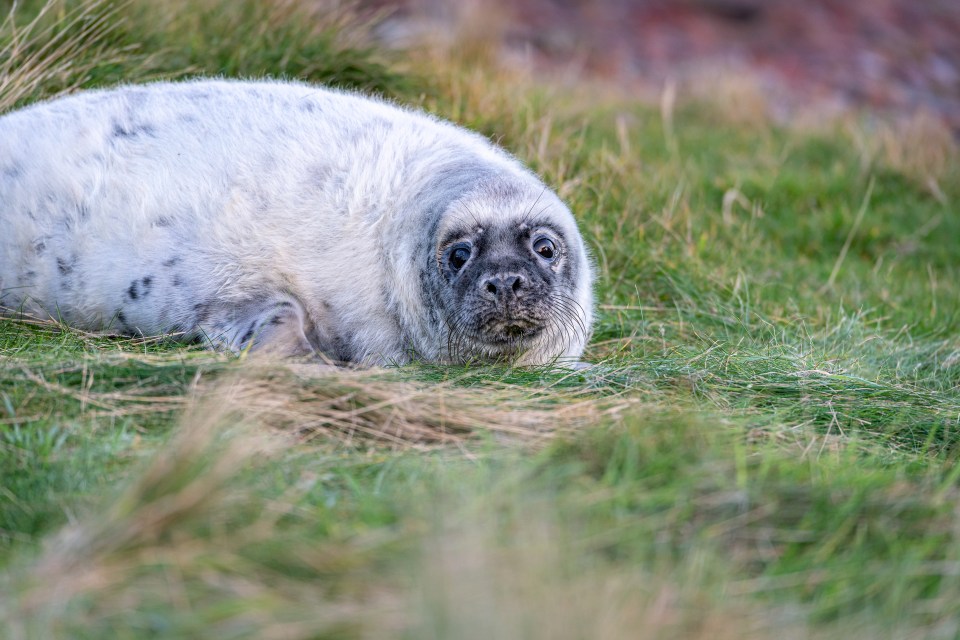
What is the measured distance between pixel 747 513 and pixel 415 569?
0.82 meters

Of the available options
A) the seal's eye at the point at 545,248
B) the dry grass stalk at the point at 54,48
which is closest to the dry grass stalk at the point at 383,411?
the seal's eye at the point at 545,248

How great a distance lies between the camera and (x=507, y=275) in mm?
3943

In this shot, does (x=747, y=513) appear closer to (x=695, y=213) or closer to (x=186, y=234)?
(x=186, y=234)

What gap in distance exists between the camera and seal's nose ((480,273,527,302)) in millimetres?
3928

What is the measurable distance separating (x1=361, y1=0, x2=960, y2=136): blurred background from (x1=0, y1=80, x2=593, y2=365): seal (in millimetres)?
6023

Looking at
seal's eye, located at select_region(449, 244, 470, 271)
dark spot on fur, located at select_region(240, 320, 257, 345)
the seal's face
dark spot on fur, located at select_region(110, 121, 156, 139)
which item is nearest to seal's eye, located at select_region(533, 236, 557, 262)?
the seal's face

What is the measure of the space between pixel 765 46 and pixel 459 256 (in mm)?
11962

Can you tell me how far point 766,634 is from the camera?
2.16 m

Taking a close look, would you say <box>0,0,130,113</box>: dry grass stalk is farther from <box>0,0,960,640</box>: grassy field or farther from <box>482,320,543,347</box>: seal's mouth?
<box>482,320,543,347</box>: seal's mouth

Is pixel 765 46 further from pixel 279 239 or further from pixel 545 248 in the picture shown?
pixel 279 239

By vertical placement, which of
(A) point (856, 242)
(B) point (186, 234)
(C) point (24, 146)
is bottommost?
(A) point (856, 242)

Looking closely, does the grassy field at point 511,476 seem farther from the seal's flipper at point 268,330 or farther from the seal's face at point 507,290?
the seal's flipper at point 268,330

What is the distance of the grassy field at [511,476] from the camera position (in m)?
2.11

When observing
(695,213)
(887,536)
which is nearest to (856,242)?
(695,213)
